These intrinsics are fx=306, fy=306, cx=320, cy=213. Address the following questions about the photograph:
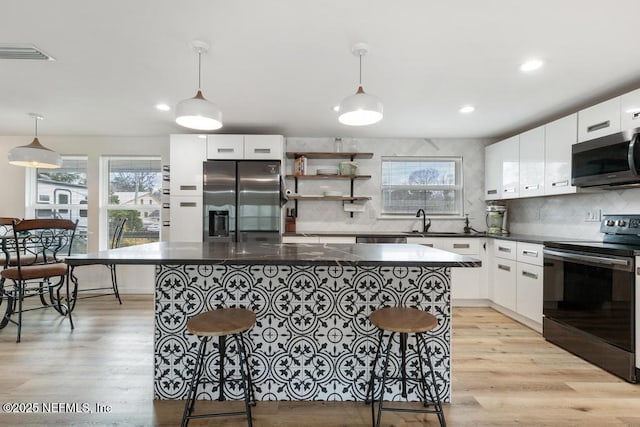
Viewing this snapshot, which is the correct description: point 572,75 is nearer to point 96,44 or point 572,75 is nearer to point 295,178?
point 295,178

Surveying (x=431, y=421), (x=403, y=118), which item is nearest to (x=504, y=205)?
(x=403, y=118)

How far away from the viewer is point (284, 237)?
3783 mm

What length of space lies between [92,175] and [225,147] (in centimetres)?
218

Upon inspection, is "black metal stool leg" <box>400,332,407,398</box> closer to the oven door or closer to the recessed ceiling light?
the oven door

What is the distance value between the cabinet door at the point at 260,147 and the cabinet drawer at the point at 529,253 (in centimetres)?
286

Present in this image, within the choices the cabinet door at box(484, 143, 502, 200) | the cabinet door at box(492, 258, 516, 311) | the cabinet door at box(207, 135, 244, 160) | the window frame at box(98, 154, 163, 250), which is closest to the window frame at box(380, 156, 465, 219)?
the cabinet door at box(484, 143, 502, 200)

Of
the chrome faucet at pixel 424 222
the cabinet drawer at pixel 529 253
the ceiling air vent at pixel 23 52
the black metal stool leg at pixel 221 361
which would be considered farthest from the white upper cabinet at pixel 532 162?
the ceiling air vent at pixel 23 52

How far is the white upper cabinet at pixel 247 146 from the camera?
3.78 meters

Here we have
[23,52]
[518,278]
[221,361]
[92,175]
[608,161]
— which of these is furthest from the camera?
[92,175]

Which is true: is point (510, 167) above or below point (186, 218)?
above

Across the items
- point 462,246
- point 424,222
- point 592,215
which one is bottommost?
point 462,246

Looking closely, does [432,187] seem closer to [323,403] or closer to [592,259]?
[592,259]

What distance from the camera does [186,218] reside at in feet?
12.6

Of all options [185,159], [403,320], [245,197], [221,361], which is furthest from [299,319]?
[185,159]
